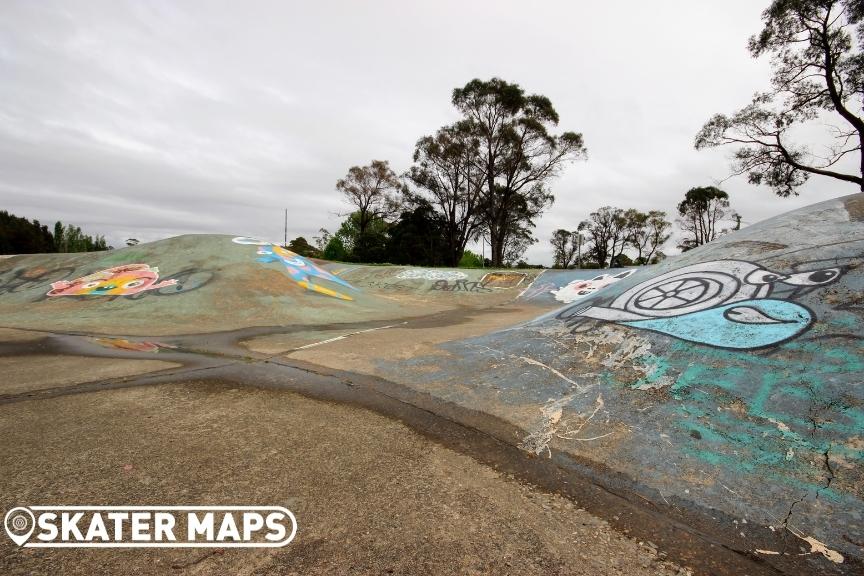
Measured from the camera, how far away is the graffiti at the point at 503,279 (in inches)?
945

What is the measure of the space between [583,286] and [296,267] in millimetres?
15680

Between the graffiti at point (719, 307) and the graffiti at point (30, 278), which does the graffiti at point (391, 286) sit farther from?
the graffiti at point (719, 307)

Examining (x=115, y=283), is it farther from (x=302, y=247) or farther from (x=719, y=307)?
(x=302, y=247)

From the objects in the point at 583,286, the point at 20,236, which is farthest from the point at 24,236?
the point at 583,286

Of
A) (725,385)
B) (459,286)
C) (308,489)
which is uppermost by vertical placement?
(459,286)

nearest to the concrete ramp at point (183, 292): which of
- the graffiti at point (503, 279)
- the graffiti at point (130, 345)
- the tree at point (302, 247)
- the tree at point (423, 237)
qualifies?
the graffiti at point (130, 345)

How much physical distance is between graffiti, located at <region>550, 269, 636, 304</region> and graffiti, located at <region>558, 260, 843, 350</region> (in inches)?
558

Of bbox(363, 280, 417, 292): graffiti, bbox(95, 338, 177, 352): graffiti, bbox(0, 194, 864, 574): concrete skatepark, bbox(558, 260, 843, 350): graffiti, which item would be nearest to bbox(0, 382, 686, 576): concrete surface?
bbox(0, 194, 864, 574): concrete skatepark

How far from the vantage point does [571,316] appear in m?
7.20

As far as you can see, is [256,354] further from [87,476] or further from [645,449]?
[645,449]

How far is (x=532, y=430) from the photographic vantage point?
4027mm

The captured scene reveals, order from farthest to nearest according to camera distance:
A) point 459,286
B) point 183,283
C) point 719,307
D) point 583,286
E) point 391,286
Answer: point 391,286 → point 459,286 → point 583,286 → point 183,283 → point 719,307

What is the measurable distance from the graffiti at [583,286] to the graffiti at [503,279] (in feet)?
9.25

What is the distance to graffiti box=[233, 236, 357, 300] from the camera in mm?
16078
